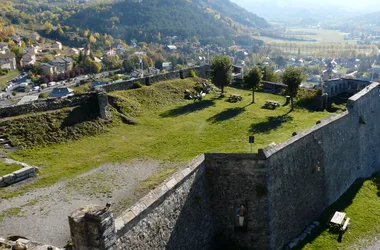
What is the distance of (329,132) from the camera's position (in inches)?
693

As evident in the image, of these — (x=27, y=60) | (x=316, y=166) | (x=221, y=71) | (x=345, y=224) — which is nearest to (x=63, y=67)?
(x=27, y=60)

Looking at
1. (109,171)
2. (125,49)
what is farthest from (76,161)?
(125,49)

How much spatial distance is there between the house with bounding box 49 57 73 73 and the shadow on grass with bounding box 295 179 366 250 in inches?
3412

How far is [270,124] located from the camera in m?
20.3

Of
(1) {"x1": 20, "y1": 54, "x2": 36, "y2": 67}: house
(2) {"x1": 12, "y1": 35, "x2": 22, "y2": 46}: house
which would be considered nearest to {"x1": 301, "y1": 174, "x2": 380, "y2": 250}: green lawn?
(1) {"x1": 20, "y1": 54, "x2": 36, "y2": 67}: house

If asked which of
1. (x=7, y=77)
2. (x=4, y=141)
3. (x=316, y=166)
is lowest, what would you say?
(x=7, y=77)

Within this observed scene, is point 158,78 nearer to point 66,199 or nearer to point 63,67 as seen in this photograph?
point 66,199

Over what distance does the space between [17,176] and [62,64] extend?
9050 cm

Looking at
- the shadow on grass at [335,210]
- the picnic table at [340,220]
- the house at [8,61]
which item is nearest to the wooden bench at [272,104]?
the shadow on grass at [335,210]

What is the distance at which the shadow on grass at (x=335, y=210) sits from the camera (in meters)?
15.0

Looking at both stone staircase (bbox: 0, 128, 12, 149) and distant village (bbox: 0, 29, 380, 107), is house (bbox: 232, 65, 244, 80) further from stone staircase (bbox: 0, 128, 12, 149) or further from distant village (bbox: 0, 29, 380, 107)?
distant village (bbox: 0, 29, 380, 107)

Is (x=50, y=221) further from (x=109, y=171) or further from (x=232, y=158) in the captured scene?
(x=232, y=158)

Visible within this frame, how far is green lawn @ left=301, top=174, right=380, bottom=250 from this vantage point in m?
14.7

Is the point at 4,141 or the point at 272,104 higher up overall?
the point at 4,141
